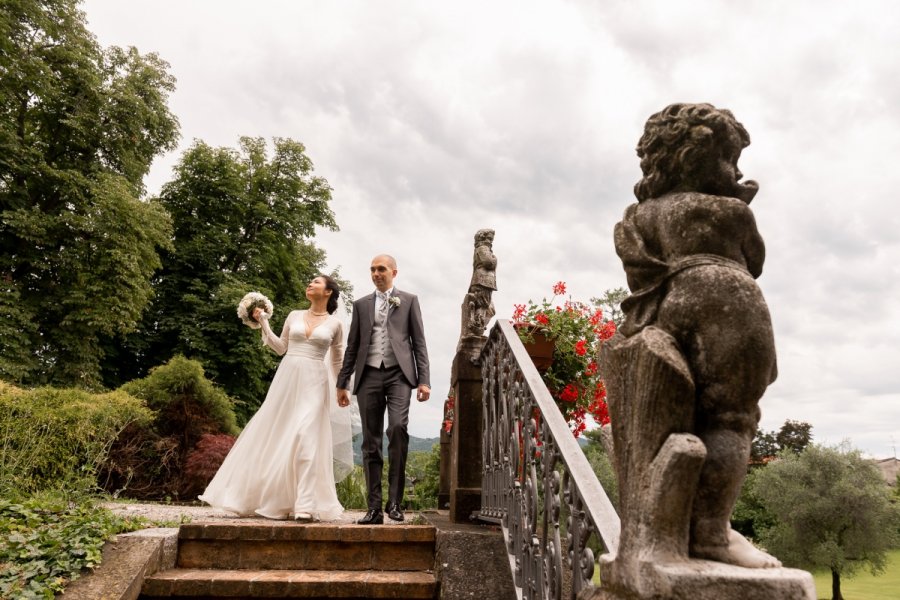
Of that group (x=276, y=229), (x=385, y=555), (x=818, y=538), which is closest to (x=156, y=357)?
(x=276, y=229)

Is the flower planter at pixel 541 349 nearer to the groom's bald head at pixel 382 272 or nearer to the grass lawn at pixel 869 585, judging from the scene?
the groom's bald head at pixel 382 272

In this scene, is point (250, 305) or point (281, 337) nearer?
point (281, 337)

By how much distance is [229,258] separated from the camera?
765 inches

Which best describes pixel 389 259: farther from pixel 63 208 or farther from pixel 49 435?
pixel 63 208

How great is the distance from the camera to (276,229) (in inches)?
797

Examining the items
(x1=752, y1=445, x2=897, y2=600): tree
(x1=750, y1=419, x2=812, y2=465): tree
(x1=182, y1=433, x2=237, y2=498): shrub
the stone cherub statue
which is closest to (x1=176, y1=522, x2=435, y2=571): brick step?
the stone cherub statue

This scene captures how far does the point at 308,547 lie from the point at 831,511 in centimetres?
2348

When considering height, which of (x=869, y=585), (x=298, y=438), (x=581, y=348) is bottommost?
(x=869, y=585)

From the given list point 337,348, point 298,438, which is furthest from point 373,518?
point 337,348

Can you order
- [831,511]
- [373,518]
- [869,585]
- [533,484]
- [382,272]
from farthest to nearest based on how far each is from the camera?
[869,585], [831,511], [382,272], [373,518], [533,484]

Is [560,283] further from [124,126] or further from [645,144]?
[124,126]

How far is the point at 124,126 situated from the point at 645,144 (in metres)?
18.3

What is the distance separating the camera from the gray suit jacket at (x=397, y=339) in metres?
4.70

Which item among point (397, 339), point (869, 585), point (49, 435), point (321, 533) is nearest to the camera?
point (321, 533)
